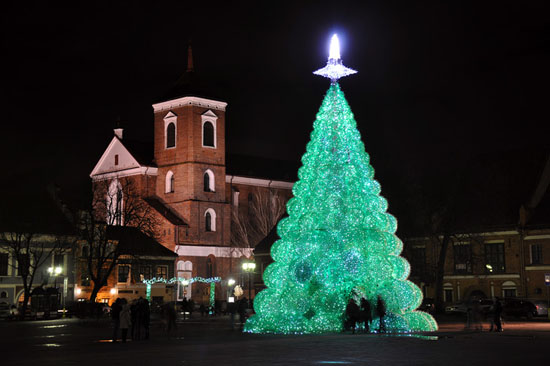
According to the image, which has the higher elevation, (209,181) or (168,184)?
(209,181)

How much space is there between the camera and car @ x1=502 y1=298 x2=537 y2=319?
47.2m

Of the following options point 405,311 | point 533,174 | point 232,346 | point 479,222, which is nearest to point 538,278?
point 479,222

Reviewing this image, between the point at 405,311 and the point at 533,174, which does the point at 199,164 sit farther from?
the point at 405,311

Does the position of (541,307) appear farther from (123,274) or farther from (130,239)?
(123,274)

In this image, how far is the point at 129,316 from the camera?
2867cm

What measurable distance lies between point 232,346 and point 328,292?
6218mm

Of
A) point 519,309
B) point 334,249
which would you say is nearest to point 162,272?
point 519,309

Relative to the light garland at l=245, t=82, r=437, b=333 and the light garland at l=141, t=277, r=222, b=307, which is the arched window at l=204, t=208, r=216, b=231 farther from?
the light garland at l=245, t=82, r=437, b=333

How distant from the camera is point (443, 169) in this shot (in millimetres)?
52688

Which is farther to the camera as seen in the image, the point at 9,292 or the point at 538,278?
the point at 9,292

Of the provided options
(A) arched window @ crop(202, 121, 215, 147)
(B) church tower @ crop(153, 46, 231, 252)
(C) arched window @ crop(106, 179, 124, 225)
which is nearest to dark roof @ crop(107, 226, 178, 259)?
(C) arched window @ crop(106, 179, 124, 225)

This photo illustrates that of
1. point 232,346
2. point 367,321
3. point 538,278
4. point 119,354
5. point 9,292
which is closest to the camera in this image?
point 119,354

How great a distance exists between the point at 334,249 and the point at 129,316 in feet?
24.8

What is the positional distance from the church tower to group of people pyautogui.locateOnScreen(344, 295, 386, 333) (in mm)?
58313
